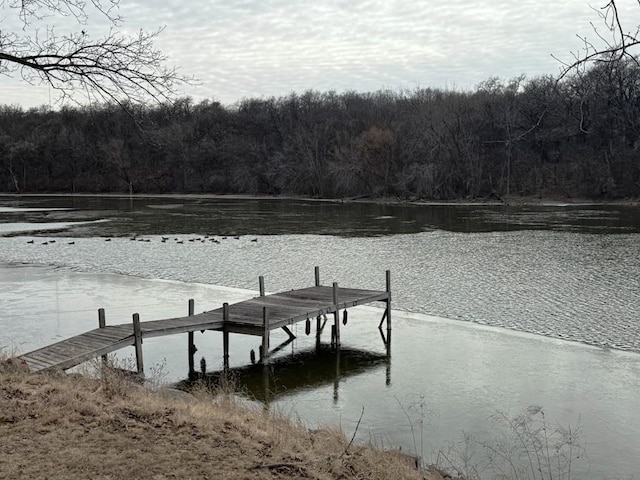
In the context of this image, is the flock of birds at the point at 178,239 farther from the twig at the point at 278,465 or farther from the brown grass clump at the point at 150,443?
the twig at the point at 278,465

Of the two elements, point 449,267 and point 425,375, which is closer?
point 425,375

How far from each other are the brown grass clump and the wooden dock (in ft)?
9.79

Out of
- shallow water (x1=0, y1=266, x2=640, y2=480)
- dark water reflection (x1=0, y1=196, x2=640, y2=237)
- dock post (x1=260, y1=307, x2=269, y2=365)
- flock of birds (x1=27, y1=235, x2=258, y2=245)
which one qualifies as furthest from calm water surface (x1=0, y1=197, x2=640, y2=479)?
dark water reflection (x1=0, y1=196, x2=640, y2=237)

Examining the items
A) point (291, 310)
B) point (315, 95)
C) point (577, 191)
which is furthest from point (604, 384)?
point (315, 95)

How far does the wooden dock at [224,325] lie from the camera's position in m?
11.5

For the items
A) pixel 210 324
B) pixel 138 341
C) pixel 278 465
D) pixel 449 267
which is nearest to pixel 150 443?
pixel 278 465

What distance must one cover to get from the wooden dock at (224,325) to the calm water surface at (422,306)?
76 cm

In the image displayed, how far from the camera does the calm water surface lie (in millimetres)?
11117

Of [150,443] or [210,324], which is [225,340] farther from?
[150,443]

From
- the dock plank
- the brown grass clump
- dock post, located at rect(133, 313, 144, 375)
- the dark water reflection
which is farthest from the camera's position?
the dark water reflection

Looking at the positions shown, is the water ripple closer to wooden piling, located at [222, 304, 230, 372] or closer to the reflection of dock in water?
the reflection of dock in water

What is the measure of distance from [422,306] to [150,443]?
1308 centimetres

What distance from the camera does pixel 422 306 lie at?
18828 mm

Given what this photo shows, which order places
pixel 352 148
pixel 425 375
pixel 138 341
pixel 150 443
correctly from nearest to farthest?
pixel 150 443 → pixel 138 341 → pixel 425 375 → pixel 352 148
